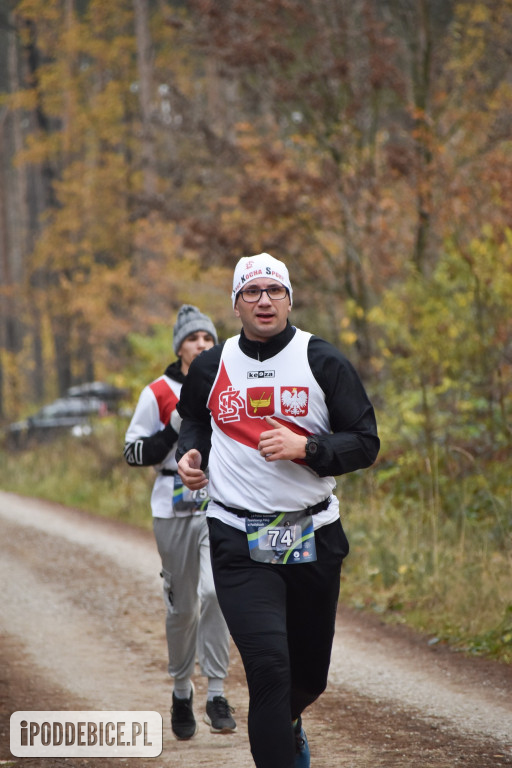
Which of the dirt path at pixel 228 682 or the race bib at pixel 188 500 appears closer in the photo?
the dirt path at pixel 228 682

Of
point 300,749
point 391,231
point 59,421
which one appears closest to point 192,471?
point 300,749

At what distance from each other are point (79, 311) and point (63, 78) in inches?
301

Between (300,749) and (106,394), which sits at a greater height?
(106,394)

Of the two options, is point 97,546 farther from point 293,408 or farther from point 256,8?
point 293,408

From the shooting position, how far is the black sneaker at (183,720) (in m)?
5.46

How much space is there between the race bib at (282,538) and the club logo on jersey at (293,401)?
1.25 ft

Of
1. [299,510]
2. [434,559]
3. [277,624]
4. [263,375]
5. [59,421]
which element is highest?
[263,375]

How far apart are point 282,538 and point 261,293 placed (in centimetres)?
95

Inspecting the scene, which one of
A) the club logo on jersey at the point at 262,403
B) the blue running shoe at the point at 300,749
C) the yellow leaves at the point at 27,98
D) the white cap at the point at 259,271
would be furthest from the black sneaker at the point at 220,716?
the yellow leaves at the point at 27,98

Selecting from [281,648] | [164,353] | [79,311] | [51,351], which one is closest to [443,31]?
[164,353]

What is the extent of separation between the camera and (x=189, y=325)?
606 centimetres

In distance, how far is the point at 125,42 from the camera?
3322cm

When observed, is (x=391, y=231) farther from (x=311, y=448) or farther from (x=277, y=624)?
(x=277, y=624)

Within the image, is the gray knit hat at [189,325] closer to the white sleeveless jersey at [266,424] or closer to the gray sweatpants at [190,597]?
the gray sweatpants at [190,597]
